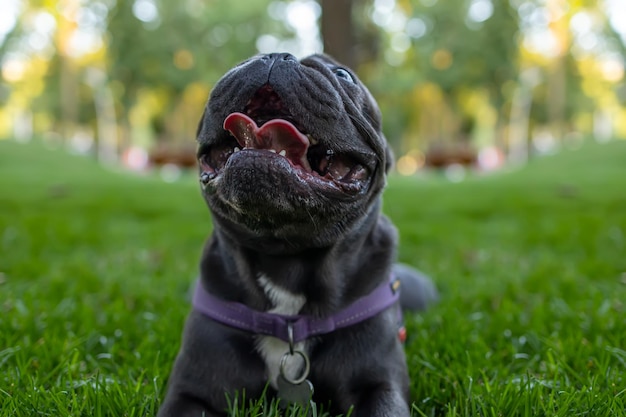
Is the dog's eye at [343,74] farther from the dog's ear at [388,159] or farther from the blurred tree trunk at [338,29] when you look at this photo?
the blurred tree trunk at [338,29]

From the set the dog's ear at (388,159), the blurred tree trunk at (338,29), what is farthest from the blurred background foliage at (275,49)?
the dog's ear at (388,159)

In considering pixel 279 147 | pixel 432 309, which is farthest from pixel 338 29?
pixel 279 147

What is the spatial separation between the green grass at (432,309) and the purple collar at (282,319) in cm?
29

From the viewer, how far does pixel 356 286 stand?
248cm

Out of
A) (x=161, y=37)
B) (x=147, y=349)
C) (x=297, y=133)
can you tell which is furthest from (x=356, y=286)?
(x=161, y=37)

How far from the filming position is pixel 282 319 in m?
2.34

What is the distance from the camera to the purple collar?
2.33 m

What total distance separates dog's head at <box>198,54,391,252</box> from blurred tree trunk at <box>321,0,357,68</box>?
24.9ft

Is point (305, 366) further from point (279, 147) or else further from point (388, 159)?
point (388, 159)

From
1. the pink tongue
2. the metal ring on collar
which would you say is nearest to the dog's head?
the pink tongue

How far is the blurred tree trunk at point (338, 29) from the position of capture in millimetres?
9703

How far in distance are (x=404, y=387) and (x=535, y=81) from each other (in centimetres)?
3722

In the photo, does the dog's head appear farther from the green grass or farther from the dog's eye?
the green grass

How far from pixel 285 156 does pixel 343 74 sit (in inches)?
25.2
